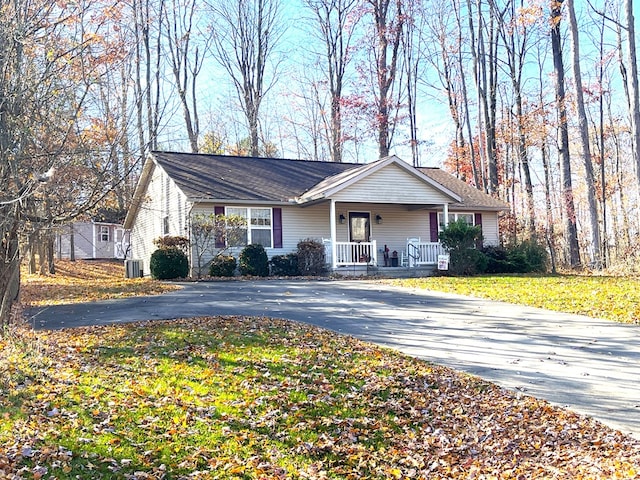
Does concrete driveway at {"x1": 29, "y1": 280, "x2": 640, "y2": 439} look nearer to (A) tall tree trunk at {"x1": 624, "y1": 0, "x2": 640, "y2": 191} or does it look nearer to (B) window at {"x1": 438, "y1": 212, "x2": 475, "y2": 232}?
(A) tall tree trunk at {"x1": 624, "y1": 0, "x2": 640, "y2": 191}

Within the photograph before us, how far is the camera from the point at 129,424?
480cm

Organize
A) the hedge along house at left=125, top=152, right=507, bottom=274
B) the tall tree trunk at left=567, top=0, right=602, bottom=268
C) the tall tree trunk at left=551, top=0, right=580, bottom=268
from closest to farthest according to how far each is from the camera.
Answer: the tall tree trunk at left=567, top=0, right=602, bottom=268
the hedge along house at left=125, top=152, right=507, bottom=274
the tall tree trunk at left=551, top=0, right=580, bottom=268

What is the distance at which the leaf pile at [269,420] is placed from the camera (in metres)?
4.36

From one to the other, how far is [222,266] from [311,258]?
3.24m

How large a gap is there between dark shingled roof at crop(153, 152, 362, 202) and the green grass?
6.66 metres

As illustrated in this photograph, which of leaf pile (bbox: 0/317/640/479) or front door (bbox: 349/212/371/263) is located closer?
leaf pile (bbox: 0/317/640/479)

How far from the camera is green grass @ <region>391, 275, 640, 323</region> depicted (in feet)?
34.4

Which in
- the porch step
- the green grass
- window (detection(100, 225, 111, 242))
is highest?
window (detection(100, 225, 111, 242))

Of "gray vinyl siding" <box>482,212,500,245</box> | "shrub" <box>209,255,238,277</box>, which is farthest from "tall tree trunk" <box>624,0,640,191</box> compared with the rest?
"shrub" <box>209,255,238,277</box>

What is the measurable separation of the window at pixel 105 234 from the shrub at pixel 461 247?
23.1 m

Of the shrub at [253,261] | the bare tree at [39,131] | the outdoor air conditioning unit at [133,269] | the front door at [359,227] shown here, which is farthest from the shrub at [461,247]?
the bare tree at [39,131]

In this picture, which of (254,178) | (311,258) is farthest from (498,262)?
(254,178)

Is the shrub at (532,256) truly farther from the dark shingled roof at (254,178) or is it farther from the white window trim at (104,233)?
the white window trim at (104,233)

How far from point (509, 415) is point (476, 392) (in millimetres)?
642
